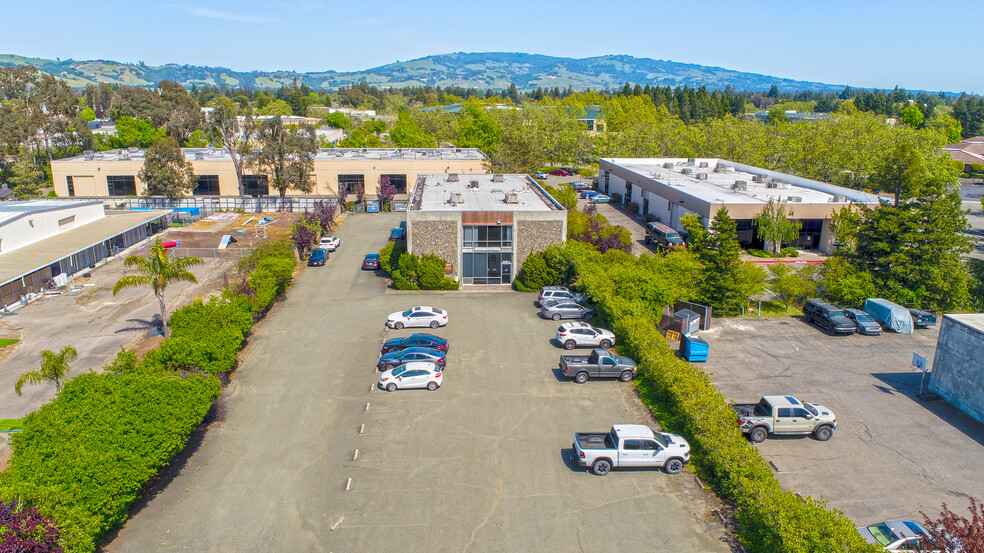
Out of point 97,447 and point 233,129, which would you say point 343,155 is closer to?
point 233,129

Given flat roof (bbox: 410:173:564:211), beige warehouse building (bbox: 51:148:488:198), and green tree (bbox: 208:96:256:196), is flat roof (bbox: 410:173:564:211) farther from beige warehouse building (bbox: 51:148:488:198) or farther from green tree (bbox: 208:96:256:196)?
green tree (bbox: 208:96:256:196)

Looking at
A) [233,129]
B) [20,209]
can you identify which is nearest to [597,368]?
[20,209]

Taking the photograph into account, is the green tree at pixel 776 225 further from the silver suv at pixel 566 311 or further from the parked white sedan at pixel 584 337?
the parked white sedan at pixel 584 337

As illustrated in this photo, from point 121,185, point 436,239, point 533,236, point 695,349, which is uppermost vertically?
point 121,185

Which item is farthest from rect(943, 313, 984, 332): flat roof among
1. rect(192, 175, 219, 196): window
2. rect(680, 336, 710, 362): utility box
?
rect(192, 175, 219, 196): window

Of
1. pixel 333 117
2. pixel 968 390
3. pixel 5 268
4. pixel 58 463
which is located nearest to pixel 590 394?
pixel 968 390

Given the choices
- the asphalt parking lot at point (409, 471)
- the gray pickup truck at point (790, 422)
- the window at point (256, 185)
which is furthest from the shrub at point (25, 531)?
the window at point (256, 185)

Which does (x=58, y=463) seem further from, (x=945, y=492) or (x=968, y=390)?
(x=968, y=390)
